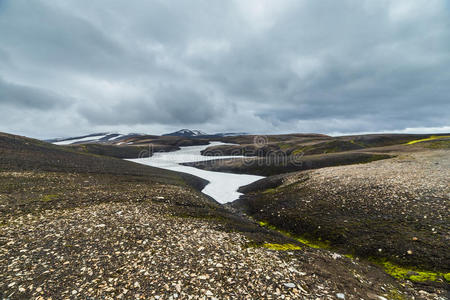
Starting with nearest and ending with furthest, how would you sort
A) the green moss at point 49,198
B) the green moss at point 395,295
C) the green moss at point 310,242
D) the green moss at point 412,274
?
1. the green moss at point 395,295
2. the green moss at point 412,274
3. the green moss at point 310,242
4. the green moss at point 49,198

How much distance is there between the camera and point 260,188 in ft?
129

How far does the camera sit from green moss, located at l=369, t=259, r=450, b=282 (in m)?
10.7

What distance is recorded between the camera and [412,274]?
1110 centimetres

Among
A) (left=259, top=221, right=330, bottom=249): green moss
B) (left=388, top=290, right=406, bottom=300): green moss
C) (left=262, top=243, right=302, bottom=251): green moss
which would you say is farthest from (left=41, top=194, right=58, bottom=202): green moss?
(left=388, top=290, right=406, bottom=300): green moss

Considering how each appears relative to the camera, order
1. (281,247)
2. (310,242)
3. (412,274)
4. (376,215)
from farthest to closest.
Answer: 1. (376,215)
2. (310,242)
3. (281,247)
4. (412,274)

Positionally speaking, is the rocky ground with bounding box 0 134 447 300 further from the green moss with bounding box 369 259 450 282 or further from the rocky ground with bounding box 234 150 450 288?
the rocky ground with bounding box 234 150 450 288

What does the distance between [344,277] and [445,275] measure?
23.7ft

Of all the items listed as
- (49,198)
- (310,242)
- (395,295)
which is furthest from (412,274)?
(49,198)

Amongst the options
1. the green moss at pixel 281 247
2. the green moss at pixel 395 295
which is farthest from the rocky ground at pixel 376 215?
the green moss at pixel 281 247

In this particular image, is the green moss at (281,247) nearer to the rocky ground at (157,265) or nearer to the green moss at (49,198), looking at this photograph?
the rocky ground at (157,265)

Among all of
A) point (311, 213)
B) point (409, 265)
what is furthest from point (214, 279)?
point (311, 213)

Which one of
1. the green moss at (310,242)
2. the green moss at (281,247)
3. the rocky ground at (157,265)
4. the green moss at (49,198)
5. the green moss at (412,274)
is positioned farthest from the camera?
the green moss at (49,198)

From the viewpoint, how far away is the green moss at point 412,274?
10664 mm

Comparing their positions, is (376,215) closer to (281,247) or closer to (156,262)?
(281,247)
